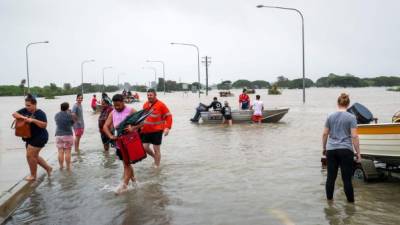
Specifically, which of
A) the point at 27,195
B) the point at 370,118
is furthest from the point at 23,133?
the point at 370,118

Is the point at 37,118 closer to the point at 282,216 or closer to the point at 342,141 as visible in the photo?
the point at 282,216

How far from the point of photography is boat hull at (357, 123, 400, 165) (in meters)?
8.08

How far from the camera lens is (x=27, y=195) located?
330 inches

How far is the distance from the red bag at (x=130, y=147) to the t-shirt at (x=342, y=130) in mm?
3115

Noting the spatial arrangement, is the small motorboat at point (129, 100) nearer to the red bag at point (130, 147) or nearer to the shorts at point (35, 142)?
the shorts at point (35, 142)

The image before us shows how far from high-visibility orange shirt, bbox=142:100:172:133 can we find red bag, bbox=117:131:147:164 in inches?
85.5

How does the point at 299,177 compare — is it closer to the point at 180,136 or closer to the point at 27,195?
the point at 27,195

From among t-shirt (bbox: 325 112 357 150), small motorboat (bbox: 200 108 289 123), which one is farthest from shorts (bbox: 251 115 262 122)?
t-shirt (bbox: 325 112 357 150)

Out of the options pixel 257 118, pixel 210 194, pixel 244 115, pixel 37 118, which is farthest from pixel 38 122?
pixel 244 115

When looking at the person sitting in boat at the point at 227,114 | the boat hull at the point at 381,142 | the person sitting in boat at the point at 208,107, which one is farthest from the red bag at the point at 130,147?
the person sitting in boat at the point at 208,107

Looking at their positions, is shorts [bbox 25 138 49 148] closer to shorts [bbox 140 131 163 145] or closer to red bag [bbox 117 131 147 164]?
red bag [bbox 117 131 147 164]

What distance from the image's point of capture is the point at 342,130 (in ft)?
23.2

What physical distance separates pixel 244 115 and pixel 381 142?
15991 mm

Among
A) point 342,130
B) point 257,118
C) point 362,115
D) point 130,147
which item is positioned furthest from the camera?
point 257,118
